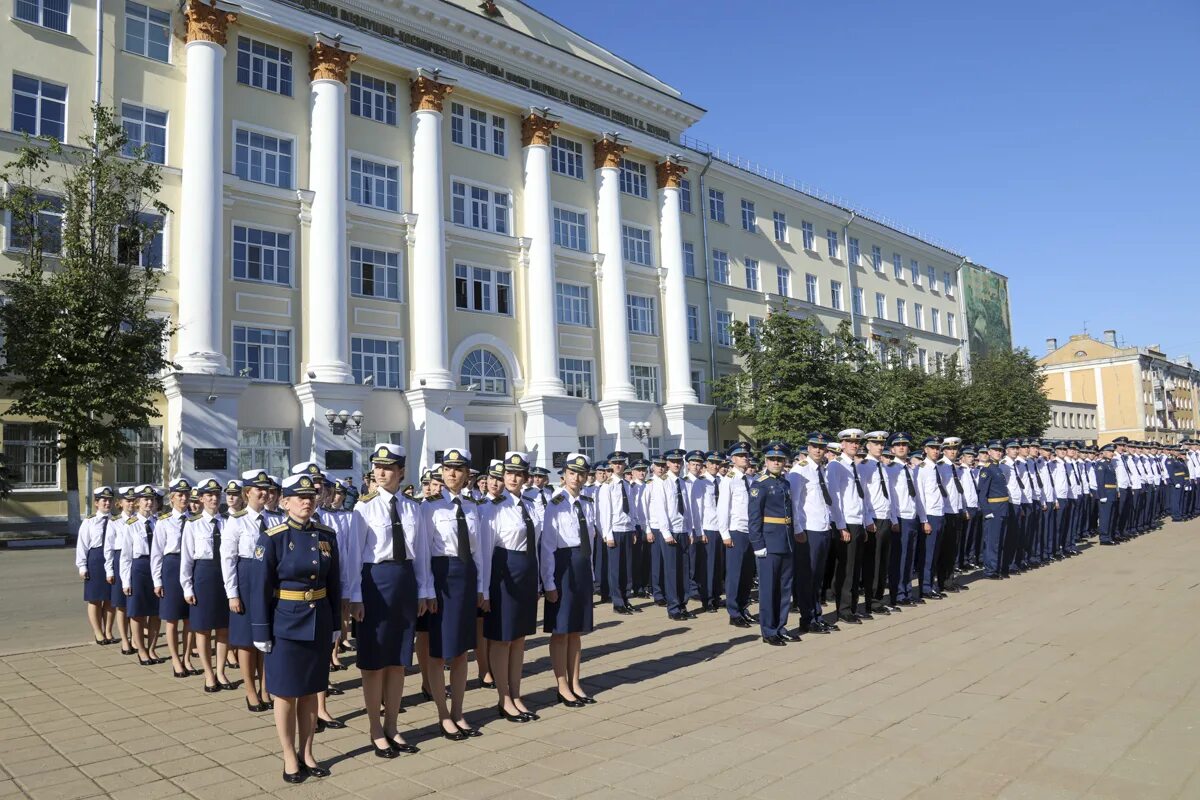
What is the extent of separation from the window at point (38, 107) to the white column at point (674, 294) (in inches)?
809

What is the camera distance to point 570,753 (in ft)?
18.7

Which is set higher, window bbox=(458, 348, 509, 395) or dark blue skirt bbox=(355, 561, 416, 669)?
window bbox=(458, 348, 509, 395)

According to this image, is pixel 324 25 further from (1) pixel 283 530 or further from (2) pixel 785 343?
(1) pixel 283 530

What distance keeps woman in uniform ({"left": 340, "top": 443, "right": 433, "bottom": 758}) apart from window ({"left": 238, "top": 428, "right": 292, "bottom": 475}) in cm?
1737

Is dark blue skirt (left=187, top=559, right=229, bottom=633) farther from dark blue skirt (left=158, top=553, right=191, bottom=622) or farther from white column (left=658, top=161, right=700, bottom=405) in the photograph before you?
white column (left=658, top=161, right=700, bottom=405)

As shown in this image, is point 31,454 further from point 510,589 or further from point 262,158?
point 510,589

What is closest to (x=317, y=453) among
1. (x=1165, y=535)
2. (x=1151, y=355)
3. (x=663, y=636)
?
(x=663, y=636)

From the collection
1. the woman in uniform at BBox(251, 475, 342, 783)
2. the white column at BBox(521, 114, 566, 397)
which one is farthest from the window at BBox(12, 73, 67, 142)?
the woman in uniform at BBox(251, 475, 342, 783)

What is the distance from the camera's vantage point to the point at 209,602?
26.2ft

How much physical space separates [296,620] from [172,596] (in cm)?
423

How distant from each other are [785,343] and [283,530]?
27.8 metres

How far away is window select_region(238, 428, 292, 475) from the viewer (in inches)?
867

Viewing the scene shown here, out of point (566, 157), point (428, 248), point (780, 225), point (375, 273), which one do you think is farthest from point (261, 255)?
point (780, 225)

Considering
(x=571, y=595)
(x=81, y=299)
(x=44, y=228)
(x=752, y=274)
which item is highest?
(x=752, y=274)
